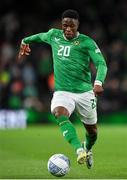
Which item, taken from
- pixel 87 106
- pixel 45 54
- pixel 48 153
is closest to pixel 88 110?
pixel 87 106

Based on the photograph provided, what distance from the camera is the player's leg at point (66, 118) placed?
1094 centimetres

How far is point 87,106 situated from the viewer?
11781 millimetres

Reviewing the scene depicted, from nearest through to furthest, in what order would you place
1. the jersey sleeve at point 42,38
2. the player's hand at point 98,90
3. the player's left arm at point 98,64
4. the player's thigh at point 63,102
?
1. the player's hand at point 98,90
2. the player's left arm at point 98,64
3. the player's thigh at point 63,102
4. the jersey sleeve at point 42,38

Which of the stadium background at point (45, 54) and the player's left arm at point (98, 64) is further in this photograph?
the stadium background at point (45, 54)

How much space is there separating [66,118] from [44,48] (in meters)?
15.5

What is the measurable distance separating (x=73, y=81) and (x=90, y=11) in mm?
16192

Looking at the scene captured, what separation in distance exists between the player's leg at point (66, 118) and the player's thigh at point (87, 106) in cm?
25

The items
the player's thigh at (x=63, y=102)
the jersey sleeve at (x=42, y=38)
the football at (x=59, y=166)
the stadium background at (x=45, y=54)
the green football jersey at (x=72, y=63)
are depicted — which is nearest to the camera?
Result: the football at (x=59, y=166)

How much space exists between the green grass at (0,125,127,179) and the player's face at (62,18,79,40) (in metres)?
2.00

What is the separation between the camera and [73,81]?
1165 centimetres

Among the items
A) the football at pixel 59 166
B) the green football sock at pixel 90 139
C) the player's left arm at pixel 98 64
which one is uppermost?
the player's left arm at pixel 98 64

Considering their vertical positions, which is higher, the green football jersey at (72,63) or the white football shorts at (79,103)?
the green football jersey at (72,63)

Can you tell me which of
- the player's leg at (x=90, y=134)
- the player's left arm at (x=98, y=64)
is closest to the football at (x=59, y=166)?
the player's left arm at (x=98, y=64)

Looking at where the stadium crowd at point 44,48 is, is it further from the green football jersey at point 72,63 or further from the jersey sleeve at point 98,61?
the jersey sleeve at point 98,61
